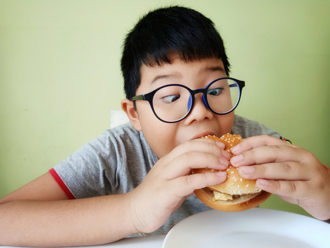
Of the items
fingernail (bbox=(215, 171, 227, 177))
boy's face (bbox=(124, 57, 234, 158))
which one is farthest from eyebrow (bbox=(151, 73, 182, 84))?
fingernail (bbox=(215, 171, 227, 177))

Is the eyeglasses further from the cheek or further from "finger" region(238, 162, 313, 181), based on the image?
"finger" region(238, 162, 313, 181)

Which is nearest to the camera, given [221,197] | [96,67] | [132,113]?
[221,197]

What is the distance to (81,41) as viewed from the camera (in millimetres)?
2025

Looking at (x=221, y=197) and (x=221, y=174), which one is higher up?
(x=221, y=174)

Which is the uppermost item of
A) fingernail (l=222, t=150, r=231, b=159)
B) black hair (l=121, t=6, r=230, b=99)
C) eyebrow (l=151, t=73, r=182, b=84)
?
black hair (l=121, t=6, r=230, b=99)

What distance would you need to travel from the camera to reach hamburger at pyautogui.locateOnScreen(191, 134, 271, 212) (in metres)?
0.70

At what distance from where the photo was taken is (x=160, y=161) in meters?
0.76

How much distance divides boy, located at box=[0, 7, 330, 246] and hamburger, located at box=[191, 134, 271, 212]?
0.05 m

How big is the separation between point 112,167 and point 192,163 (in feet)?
1.97

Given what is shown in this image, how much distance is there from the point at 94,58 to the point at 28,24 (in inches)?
25.1

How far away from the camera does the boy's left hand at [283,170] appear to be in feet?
2.16

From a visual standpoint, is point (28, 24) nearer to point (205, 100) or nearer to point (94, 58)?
point (94, 58)

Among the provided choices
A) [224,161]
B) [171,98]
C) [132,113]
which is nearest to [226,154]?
[224,161]

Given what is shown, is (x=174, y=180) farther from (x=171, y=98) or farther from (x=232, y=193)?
(x=171, y=98)
